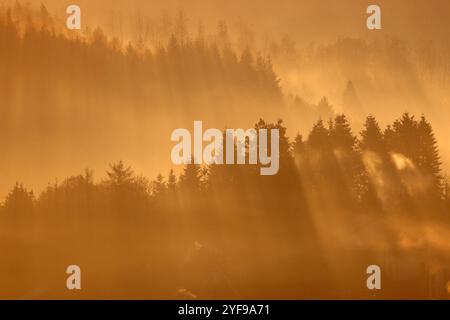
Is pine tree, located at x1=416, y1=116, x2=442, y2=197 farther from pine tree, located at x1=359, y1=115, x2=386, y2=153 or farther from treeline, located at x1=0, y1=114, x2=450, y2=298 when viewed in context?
pine tree, located at x1=359, y1=115, x2=386, y2=153

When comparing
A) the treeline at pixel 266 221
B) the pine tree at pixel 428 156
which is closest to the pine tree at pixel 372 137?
the treeline at pixel 266 221

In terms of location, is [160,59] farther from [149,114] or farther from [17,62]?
[17,62]

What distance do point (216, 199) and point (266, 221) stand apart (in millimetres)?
3844

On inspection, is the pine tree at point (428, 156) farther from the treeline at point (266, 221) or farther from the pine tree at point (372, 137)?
the pine tree at point (372, 137)

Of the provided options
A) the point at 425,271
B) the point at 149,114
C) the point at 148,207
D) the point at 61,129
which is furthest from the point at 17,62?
the point at 425,271

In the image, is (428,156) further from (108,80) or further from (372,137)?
(108,80)

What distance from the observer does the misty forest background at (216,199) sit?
35562mm

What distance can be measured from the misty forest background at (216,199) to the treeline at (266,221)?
0.08 metres

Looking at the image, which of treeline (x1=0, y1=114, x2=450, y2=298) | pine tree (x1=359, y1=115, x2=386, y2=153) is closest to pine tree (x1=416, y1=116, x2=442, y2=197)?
treeline (x1=0, y1=114, x2=450, y2=298)

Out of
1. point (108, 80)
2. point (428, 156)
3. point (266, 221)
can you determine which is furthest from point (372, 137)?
point (108, 80)

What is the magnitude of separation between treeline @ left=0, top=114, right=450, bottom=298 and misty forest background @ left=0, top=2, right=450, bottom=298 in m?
0.08

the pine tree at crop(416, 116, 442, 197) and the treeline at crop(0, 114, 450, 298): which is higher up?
the pine tree at crop(416, 116, 442, 197)

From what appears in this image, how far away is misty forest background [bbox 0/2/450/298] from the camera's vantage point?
117ft

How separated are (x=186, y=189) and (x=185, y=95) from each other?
8658 mm
